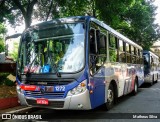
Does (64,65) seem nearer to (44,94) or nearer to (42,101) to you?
(44,94)

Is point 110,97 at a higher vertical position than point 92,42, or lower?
lower

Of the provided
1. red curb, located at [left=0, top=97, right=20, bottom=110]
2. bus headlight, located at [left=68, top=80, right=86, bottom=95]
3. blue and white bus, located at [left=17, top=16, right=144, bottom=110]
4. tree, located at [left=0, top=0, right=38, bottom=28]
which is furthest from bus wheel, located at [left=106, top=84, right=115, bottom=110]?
tree, located at [left=0, top=0, right=38, bottom=28]

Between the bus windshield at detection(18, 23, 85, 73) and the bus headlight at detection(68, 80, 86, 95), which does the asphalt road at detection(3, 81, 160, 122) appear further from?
the bus windshield at detection(18, 23, 85, 73)

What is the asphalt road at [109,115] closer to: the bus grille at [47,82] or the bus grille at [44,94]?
the bus grille at [44,94]

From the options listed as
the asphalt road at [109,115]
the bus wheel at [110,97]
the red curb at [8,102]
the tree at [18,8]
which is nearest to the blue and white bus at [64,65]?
the bus wheel at [110,97]

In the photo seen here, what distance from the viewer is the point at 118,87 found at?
10195mm

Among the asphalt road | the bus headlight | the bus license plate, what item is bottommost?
the asphalt road

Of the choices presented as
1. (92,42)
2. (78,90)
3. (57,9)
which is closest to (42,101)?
(78,90)

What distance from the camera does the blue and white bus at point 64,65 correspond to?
7180 millimetres

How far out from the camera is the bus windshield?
737 cm

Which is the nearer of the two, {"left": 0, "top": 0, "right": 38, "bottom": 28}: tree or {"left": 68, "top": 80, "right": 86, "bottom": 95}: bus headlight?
{"left": 68, "top": 80, "right": 86, "bottom": 95}: bus headlight

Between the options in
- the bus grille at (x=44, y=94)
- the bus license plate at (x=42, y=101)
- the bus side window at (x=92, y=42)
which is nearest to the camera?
the bus grille at (x=44, y=94)

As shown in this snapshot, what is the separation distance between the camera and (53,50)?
25.2ft

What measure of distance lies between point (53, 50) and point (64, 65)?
0.62m
